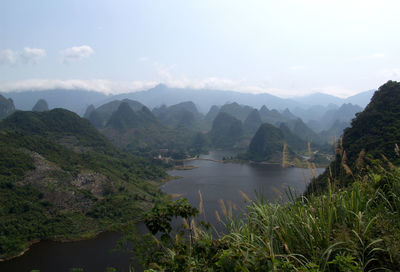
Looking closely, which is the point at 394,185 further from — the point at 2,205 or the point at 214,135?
the point at 214,135

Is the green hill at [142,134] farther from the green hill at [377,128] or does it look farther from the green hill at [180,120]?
the green hill at [377,128]

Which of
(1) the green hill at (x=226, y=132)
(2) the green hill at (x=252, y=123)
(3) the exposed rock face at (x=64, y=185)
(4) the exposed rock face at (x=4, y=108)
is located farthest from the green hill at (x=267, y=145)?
(4) the exposed rock face at (x=4, y=108)

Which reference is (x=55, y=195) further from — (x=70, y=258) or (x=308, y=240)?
(x=308, y=240)

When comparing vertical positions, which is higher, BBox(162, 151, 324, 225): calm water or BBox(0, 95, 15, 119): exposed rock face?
BBox(0, 95, 15, 119): exposed rock face

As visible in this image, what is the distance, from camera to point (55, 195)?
81.1 feet

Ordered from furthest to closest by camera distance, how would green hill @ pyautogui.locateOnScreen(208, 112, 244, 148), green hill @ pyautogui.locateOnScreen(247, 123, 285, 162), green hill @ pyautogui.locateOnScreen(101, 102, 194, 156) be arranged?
1. green hill @ pyautogui.locateOnScreen(208, 112, 244, 148)
2. green hill @ pyautogui.locateOnScreen(101, 102, 194, 156)
3. green hill @ pyautogui.locateOnScreen(247, 123, 285, 162)

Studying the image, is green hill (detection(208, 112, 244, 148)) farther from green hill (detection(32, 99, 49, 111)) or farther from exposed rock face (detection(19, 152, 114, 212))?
green hill (detection(32, 99, 49, 111))

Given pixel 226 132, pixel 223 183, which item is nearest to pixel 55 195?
pixel 223 183

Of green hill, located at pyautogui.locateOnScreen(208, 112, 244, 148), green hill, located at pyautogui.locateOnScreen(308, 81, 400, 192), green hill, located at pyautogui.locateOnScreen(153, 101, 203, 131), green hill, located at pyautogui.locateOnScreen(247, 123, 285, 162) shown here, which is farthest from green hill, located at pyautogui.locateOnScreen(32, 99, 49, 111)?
green hill, located at pyautogui.locateOnScreen(308, 81, 400, 192)

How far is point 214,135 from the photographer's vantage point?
94000 mm

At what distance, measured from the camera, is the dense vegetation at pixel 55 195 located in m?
21.2

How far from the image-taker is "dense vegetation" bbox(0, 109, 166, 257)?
2119 centimetres

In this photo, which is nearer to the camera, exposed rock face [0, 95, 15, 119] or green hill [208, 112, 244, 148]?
exposed rock face [0, 95, 15, 119]

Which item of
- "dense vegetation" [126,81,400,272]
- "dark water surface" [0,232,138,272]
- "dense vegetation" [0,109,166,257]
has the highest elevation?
"dense vegetation" [126,81,400,272]
